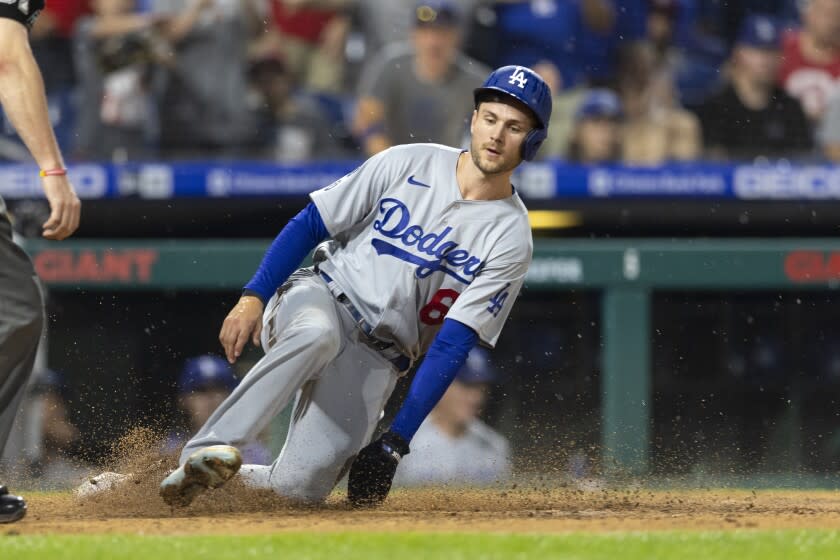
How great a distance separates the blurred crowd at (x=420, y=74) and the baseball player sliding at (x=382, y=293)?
3461 millimetres

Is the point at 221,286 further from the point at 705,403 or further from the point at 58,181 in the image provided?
the point at 58,181

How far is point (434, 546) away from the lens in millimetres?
3803

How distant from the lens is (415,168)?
483 cm

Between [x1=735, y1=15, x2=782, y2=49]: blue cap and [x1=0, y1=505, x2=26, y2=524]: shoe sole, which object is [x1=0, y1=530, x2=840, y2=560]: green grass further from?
[x1=735, y1=15, x2=782, y2=49]: blue cap

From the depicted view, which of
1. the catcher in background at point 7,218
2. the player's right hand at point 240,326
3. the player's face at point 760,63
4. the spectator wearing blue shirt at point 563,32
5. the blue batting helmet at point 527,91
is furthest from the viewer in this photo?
the spectator wearing blue shirt at point 563,32

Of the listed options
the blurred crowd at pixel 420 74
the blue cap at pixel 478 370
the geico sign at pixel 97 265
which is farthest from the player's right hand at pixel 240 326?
the blurred crowd at pixel 420 74

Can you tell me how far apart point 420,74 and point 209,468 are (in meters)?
4.58

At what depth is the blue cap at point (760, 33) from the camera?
8.78 m

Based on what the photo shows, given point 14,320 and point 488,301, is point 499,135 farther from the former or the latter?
point 14,320

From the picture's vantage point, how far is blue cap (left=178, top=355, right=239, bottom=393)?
7.34 metres

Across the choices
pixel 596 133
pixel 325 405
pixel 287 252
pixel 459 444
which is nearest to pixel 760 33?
pixel 596 133

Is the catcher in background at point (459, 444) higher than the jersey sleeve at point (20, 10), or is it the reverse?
the jersey sleeve at point (20, 10)

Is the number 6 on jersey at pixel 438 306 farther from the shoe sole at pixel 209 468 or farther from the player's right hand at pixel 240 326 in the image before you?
the shoe sole at pixel 209 468

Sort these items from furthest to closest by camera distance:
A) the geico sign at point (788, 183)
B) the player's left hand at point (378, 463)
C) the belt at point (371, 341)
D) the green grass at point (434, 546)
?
the geico sign at point (788, 183)
the belt at point (371, 341)
the player's left hand at point (378, 463)
the green grass at point (434, 546)
